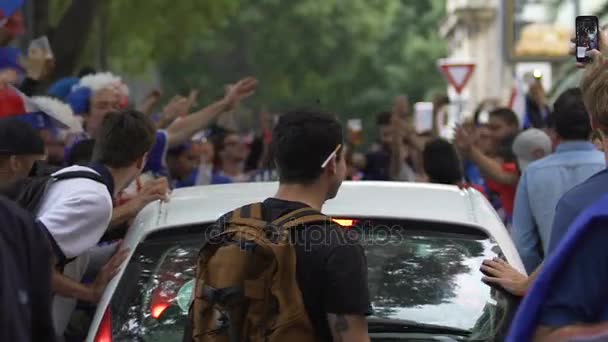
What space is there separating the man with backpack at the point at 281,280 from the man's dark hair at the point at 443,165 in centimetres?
440

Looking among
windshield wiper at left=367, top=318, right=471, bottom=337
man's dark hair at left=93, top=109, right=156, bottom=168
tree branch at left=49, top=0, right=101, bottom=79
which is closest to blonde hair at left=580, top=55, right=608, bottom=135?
windshield wiper at left=367, top=318, right=471, bottom=337

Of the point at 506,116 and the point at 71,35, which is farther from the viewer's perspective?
the point at 71,35

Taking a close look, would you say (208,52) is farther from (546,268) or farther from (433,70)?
(546,268)

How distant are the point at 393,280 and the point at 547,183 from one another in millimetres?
2075

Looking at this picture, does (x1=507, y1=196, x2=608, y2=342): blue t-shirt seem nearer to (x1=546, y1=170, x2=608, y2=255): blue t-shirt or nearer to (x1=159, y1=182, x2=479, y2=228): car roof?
(x1=546, y1=170, x2=608, y2=255): blue t-shirt

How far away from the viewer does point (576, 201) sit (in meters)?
3.68

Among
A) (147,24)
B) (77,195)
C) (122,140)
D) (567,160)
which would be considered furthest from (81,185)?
(147,24)

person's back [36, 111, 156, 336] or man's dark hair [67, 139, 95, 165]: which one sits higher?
person's back [36, 111, 156, 336]

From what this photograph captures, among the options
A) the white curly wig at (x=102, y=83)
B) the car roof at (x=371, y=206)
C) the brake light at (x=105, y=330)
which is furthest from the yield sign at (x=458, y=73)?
the brake light at (x=105, y=330)

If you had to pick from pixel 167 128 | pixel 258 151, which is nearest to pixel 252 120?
pixel 258 151

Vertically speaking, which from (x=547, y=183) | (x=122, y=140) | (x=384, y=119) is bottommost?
(x=384, y=119)

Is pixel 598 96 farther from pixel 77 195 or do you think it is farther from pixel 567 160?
pixel 567 160

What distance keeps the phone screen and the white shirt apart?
1.83 meters

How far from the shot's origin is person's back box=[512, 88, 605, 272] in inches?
269
